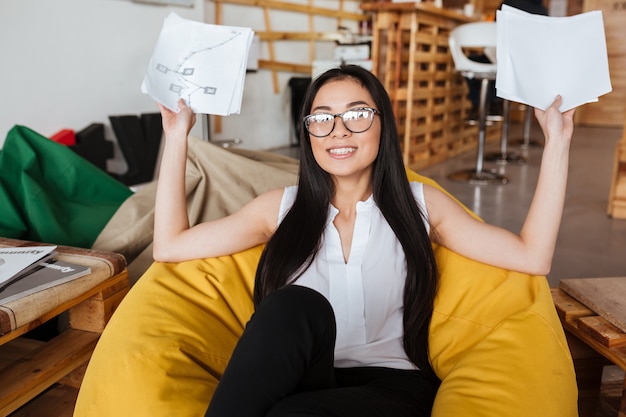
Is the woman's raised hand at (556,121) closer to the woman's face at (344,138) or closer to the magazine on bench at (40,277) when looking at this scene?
the woman's face at (344,138)

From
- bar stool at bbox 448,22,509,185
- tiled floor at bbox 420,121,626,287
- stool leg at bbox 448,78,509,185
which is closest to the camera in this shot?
tiled floor at bbox 420,121,626,287

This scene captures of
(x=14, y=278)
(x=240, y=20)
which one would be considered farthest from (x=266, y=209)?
(x=240, y=20)

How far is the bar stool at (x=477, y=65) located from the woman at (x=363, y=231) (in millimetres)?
3301

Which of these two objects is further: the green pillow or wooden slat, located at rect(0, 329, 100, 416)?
the green pillow

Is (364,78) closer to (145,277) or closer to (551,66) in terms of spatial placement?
(551,66)

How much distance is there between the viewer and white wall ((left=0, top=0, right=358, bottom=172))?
3264 millimetres

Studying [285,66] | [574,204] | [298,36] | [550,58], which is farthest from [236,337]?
[298,36]

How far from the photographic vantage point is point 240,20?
5594 millimetres

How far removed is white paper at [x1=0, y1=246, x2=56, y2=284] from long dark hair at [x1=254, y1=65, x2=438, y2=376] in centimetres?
60

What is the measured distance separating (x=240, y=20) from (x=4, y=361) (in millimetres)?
4439

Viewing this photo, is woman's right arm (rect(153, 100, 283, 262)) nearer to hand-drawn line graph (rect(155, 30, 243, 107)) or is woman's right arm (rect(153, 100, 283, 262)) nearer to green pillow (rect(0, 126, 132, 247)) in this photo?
hand-drawn line graph (rect(155, 30, 243, 107))

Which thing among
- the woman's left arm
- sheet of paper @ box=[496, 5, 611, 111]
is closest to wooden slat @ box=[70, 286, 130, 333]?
the woman's left arm

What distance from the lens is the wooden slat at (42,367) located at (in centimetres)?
148

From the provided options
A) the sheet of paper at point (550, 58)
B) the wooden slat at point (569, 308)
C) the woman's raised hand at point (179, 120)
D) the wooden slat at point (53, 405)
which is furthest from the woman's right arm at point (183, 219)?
the wooden slat at point (569, 308)
